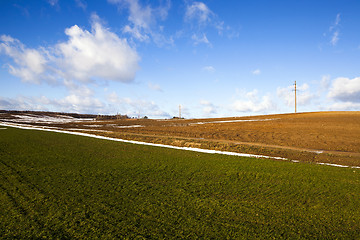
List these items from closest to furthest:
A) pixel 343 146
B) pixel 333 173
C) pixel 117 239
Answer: pixel 117 239, pixel 333 173, pixel 343 146

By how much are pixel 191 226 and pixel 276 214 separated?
1.49m

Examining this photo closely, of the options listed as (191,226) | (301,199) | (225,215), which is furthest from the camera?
(301,199)

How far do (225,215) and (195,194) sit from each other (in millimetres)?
1047

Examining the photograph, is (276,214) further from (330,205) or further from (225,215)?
(330,205)

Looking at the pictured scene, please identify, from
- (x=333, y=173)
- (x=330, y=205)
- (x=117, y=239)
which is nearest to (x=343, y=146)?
(x=333, y=173)

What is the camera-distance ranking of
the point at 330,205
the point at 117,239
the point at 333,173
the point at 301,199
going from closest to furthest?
the point at 117,239
the point at 330,205
the point at 301,199
the point at 333,173

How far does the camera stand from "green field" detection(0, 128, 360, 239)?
306 cm

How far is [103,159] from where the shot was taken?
26.1ft

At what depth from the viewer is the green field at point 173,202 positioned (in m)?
3.06

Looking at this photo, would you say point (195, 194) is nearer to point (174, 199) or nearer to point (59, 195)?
point (174, 199)

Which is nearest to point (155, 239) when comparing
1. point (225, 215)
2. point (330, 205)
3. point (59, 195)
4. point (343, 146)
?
point (225, 215)

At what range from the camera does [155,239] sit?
111 inches

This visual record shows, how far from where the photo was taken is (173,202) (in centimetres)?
404

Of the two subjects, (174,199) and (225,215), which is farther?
(174,199)
